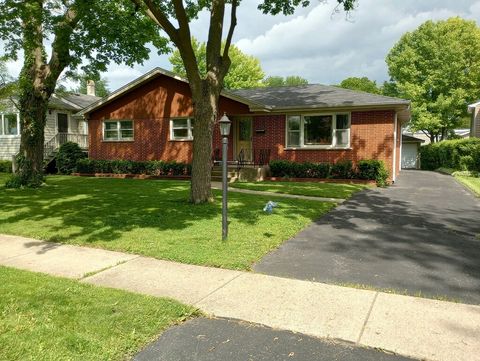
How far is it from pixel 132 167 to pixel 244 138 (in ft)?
20.4

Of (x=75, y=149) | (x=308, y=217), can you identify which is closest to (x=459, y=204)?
(x=308, y=217)

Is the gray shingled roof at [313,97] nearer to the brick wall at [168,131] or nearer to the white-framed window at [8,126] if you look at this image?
the brick wall at [168,131]

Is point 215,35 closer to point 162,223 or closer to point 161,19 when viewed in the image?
point 161,19

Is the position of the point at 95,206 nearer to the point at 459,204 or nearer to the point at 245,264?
the point at 245,264

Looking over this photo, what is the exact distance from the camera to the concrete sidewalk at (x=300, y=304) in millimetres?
3527

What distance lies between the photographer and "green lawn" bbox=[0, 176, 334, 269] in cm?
639

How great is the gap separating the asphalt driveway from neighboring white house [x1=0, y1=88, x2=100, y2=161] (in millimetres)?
22179

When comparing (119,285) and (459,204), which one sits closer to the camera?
(119,285)

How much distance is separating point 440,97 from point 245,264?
39.6 m

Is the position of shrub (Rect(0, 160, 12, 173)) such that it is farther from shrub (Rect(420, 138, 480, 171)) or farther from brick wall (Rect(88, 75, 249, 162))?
shrub (Rect(420, 138, 480, 171))

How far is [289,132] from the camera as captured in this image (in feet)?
63.2

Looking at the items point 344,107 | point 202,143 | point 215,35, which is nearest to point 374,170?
point 344,107

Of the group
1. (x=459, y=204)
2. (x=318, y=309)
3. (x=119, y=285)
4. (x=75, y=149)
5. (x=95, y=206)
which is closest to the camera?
(x=318, y=309)

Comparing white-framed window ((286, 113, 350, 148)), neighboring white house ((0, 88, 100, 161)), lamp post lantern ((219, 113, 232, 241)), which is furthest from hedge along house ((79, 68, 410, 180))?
lamp post lantern ((219, 113, 232, 241))
